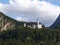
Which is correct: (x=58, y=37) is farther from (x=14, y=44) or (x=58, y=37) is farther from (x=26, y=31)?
(x=14, y=44)

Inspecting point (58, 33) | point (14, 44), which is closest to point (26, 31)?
point (58, 33)

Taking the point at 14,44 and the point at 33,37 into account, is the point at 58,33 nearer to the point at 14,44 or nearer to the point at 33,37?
the point at 33,37

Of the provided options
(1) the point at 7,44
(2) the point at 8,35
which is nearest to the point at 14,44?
(1) the point at 7,44

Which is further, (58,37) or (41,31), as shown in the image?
(41,31)

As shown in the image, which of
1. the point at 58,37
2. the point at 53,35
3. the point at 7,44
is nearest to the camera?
the point at 7,44

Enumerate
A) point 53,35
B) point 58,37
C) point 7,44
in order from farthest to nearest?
point 53,35
point 58,37
point 7,44

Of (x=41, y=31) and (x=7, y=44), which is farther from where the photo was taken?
(x=41, y=31)

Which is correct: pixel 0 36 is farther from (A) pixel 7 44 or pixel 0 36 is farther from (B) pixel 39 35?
(A) pixel 7 44
